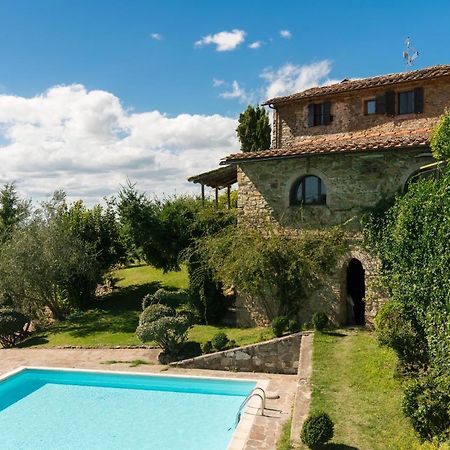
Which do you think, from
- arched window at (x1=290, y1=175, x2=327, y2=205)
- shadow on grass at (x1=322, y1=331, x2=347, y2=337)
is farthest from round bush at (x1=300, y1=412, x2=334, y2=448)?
arched window at (x1=290, y1=175, x2=327, y2=205)

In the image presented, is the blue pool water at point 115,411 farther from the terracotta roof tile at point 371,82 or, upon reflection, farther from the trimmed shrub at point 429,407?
the terracotta roof tile at point 371,82

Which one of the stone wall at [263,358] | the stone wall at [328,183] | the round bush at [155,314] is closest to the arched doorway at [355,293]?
the stone wall at [328,183]

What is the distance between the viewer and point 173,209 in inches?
990

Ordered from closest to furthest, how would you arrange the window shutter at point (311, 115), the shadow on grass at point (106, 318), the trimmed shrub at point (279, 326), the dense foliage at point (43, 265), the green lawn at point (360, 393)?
the green lawn at point (360, 393), the trimmed shrub at point (279, 326), the shadow on grass at point (106, 318), the dense foliage at point (43, 265), the window shutter at point (311, 115)

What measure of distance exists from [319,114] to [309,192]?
6512 millimetres

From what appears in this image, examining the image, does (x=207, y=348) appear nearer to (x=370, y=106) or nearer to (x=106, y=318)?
(x=106, y=318)

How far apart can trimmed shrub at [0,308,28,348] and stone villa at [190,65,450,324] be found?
32.9 feet

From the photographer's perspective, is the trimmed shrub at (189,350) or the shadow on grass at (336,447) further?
the trimmed shrub at (189,350)

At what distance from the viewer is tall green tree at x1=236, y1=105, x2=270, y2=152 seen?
35.8 m

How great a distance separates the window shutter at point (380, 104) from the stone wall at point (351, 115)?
0.59ft

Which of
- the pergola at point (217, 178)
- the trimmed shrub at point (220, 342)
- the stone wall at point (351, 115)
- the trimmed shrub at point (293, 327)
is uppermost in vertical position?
the stone wall at point (351, 115)

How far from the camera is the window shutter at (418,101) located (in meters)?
19.7

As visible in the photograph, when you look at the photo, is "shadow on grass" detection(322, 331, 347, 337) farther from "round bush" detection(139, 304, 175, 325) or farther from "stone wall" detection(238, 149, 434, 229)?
"round bush" detection(139, 304, 175, 325)

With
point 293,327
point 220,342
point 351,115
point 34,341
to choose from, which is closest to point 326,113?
point 351,115
